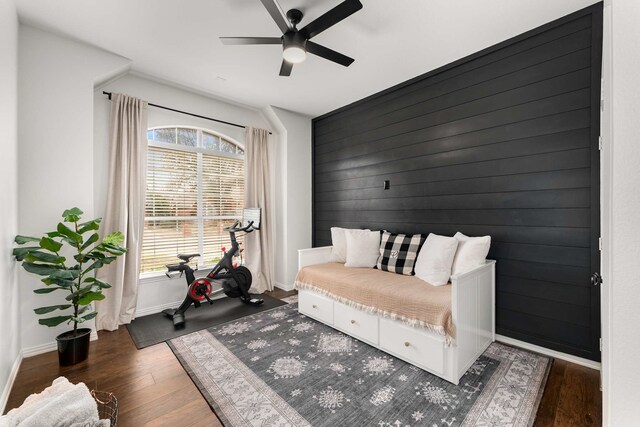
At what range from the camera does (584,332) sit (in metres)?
2.20

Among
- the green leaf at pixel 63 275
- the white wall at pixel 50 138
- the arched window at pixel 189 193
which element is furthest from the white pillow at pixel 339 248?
the white wall at pixel 50 138

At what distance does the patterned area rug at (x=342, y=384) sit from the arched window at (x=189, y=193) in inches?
55.5

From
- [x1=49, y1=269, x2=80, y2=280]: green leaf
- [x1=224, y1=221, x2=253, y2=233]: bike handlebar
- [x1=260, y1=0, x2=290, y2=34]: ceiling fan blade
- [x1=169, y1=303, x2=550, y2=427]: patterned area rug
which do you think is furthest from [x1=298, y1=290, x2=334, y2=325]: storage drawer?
[x1=260, y1=0, x2=290, y2=34]: ceiling fan blade

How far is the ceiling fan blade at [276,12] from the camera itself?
1.80 meters

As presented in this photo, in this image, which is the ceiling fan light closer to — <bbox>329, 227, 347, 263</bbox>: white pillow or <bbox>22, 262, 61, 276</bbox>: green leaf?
<bbox>329, 227, 347, 263</bbox>: white pillow

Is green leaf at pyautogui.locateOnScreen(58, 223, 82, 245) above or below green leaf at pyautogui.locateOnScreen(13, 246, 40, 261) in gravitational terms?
above

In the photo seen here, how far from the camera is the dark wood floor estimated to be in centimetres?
168

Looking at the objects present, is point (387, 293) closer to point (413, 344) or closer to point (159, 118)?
point (413, 344)

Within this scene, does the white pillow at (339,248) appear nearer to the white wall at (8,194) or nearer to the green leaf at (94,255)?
the green leaf at (94,255)

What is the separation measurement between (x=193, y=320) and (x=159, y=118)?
8.36ft

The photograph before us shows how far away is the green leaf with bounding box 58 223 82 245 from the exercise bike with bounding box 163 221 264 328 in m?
1.07

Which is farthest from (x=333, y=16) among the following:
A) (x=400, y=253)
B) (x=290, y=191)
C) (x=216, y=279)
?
(x=216, y=279)

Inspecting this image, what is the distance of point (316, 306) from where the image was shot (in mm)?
3125

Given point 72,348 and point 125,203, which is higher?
point 125,203
